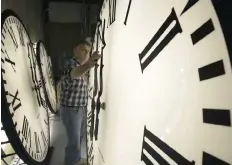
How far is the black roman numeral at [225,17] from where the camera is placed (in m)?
0.31

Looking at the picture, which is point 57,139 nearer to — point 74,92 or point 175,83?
point 74,92

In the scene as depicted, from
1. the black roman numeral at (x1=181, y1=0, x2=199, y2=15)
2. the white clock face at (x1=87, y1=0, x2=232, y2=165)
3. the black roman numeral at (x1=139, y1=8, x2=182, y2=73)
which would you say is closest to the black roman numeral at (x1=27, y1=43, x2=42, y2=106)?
the white clock face at (x1=87, y1=0, x2=232, y2=165)

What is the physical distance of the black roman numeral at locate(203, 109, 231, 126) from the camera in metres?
0.32

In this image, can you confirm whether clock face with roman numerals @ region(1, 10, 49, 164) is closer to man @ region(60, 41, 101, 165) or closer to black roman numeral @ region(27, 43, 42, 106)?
black roman numeral @ region(27, 43, 42, 106)

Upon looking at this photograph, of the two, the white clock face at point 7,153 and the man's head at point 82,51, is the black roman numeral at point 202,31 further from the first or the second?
the man's head at point 82,51

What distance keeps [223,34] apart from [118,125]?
20.7 inches

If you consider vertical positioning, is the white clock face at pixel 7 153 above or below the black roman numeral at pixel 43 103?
below

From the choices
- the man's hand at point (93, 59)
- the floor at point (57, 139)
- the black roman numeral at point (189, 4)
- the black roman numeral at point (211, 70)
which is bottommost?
the floor at point (57, 139)

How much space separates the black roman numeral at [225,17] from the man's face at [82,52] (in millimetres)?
1085

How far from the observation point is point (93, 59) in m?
1.30

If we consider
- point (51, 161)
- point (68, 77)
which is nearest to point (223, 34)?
point (68, 77)

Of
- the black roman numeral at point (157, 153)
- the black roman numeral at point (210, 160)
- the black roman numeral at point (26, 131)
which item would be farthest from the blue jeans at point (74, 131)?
the black roman numeral at point (210, 160)

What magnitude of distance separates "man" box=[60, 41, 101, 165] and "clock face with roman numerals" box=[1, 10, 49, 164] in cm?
14

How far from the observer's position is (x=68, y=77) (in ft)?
5.38
